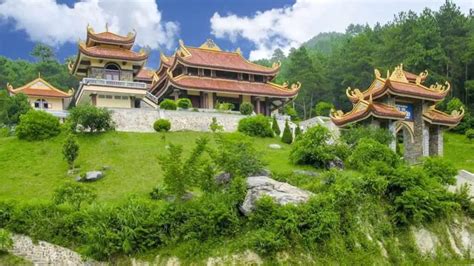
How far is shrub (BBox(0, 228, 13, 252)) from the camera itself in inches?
682

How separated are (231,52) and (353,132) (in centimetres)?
2147

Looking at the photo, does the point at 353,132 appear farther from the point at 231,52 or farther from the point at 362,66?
the point at 362,66

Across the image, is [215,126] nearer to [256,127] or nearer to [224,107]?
[256,127]

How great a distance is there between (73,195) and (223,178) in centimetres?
551

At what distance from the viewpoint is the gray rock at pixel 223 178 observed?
19109 mm

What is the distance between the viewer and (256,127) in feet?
112

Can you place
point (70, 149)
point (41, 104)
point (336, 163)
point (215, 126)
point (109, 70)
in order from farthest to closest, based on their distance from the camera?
1. point (41, 104)
2. point (109, 70)
3. point (215, 126)
4. point (70, 149)
5. point (336, 163)

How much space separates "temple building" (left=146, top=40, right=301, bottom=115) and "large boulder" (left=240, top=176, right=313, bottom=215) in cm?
2243

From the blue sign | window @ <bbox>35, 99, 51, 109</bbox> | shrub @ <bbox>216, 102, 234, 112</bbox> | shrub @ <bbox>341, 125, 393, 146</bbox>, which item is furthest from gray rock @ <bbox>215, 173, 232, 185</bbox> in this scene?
window @ <bbox>35, 99, 51, 109</bbox>

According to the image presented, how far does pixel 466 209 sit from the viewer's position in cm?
2028

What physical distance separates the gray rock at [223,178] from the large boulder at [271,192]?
101 centimetres

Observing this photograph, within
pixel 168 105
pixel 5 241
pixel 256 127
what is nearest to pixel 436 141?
pixel 256 127

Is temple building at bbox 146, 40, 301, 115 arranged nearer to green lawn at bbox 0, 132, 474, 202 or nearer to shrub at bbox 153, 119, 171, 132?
shrub at bbox 153, 119, 171, 132

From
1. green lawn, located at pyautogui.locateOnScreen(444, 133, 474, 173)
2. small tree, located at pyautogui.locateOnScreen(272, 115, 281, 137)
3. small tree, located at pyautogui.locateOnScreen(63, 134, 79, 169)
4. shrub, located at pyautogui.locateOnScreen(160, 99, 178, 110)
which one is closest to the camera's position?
small tree, located at pyautogui.locateOnScreen(63, 134, 79, 169)
